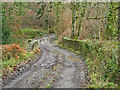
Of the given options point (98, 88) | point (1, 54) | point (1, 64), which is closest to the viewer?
point (98, 88)

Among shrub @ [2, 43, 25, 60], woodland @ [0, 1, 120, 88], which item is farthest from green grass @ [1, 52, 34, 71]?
shrub @ [2, 43, 25, 60]

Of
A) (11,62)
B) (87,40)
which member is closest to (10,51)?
(11,62)

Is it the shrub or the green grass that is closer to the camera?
the green grass

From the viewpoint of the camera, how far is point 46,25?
3753 cm

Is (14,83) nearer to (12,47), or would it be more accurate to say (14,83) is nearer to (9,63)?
(9,63)

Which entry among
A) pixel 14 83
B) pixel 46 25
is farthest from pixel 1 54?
pixel 46 25

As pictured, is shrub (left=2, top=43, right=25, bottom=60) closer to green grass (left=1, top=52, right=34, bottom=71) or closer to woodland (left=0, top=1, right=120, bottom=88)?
woodland (left=0, top=1, right=120, bottom=88)

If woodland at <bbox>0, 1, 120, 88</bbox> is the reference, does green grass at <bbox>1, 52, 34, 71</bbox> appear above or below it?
below

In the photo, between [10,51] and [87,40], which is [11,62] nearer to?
[10,51]

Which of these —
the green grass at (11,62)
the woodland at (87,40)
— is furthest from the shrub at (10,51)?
the green grass at (11,62)

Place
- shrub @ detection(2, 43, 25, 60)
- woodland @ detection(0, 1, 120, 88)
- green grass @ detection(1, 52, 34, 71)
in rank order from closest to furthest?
woodland @ detection(0, 1, 120, 88)
green grass @ detection(1, 52, 34, 71)
shrub @ detection(2, 43, 25, 60)

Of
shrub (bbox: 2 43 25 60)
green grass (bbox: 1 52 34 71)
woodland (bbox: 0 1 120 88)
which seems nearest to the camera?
woodland (bbox: 0 1 120 88)

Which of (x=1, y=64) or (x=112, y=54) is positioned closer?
(x=112, y=54)

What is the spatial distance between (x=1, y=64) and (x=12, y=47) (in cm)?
179
